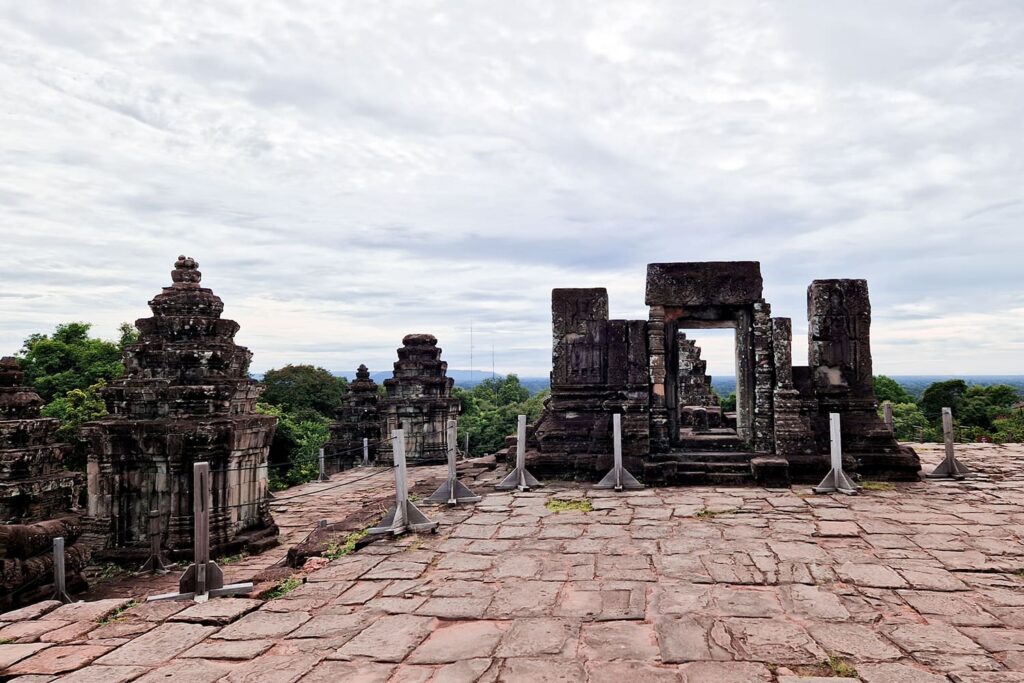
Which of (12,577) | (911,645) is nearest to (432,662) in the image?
(911,645)

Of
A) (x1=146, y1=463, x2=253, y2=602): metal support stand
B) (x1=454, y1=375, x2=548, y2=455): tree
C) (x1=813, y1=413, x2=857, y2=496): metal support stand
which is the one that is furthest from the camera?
(x1=454, y1=375, x2=548, y2=455): tree

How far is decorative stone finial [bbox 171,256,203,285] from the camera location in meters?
9.09

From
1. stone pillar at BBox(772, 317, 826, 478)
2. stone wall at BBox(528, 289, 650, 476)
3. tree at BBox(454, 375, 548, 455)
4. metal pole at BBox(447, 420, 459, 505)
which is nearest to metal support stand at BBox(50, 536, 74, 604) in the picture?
metal pole at BBox(447, 420, 459, 505)

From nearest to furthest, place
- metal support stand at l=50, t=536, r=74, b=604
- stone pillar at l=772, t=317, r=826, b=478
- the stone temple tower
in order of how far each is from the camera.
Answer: metal support stand at l=50, t=536, r=74, b=604 < the stone temple tower < stone pillar at l=772, t=317, r=826, b=478

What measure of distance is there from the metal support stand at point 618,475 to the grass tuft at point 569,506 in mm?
955

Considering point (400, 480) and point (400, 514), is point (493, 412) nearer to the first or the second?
point (400, 514)

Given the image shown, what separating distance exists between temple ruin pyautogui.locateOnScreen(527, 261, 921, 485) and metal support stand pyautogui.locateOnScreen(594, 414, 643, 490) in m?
0.33

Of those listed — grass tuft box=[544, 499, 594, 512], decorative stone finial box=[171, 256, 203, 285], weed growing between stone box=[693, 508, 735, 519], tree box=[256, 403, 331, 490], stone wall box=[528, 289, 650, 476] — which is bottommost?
tree box=[256, 403, 331, 490]

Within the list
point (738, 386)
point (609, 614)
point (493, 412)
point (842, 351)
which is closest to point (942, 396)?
point (493, 412)

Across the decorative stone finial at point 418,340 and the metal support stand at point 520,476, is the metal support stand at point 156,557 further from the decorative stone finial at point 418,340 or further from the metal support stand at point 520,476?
the decorative stone finial at point 418,340

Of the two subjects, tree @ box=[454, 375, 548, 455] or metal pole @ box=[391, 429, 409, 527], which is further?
tree @ box=[454, 375, 548, 455]

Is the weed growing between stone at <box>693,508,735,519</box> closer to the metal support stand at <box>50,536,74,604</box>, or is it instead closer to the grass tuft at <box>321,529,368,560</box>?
the grass tuft at <box>321,529,368,560</box>

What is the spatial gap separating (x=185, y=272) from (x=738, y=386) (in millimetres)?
8952

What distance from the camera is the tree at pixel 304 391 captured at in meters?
37.7
